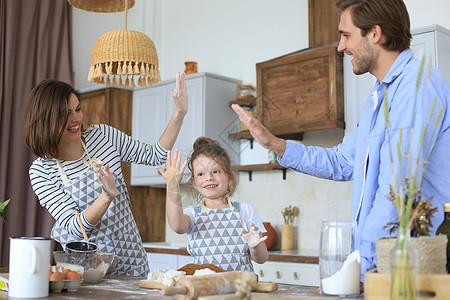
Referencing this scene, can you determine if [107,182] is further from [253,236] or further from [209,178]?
[253,236]

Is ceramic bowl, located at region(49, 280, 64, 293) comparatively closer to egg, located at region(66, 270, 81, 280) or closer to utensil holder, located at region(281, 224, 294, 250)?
egg, located at region(66, 270, 81, 280)

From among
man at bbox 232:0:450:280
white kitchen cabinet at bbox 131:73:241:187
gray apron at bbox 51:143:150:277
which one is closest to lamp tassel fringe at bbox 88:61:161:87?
gray apron at bbox 51:143:150:277

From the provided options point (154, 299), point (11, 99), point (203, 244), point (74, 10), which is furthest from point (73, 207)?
point (74, 10)

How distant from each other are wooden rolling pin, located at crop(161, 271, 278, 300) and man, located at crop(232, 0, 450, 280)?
1.22 ft

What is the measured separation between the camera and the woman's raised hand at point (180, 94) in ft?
6.80

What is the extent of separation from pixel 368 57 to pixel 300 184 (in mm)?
2553

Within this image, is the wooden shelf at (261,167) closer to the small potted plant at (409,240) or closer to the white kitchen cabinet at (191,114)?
the white kitchen cabinet at (191,114)

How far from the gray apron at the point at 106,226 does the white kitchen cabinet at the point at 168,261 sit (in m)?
1.99

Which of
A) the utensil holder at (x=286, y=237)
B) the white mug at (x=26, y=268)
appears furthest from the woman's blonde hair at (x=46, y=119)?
the utensil holder at (x=286, y=237)

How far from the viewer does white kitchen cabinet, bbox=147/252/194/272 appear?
4.08 metres

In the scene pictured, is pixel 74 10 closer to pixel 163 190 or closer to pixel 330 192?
pixel 163 190

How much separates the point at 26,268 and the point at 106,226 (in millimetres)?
708

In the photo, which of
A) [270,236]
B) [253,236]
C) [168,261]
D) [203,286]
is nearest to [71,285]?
[203,286]

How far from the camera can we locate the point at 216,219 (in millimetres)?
1919
